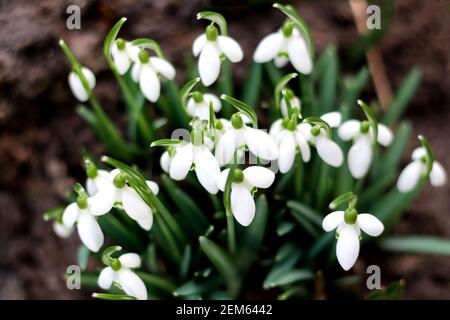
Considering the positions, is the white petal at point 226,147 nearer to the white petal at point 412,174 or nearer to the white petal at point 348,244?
the white petal at point 348,244

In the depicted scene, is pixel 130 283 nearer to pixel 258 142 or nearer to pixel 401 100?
pixel 258 142

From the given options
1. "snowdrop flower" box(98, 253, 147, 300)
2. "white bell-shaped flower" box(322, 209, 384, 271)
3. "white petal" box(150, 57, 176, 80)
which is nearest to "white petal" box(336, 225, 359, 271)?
"white bell-shaped flower" box(322, 209, 384, 271)

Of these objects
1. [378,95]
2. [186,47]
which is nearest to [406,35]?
[378,95]

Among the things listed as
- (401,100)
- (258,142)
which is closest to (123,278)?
(258,142)

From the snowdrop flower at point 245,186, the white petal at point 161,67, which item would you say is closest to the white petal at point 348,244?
the snowdrop flower at point 245,186

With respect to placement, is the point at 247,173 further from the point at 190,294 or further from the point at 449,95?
the point at 449,95

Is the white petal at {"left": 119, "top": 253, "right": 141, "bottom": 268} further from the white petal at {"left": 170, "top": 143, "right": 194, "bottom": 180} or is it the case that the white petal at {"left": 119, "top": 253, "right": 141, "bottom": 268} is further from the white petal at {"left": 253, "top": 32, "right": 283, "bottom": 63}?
the white petal at {"left": 253, "top": 32, "right": 283, "bottom": 63}
